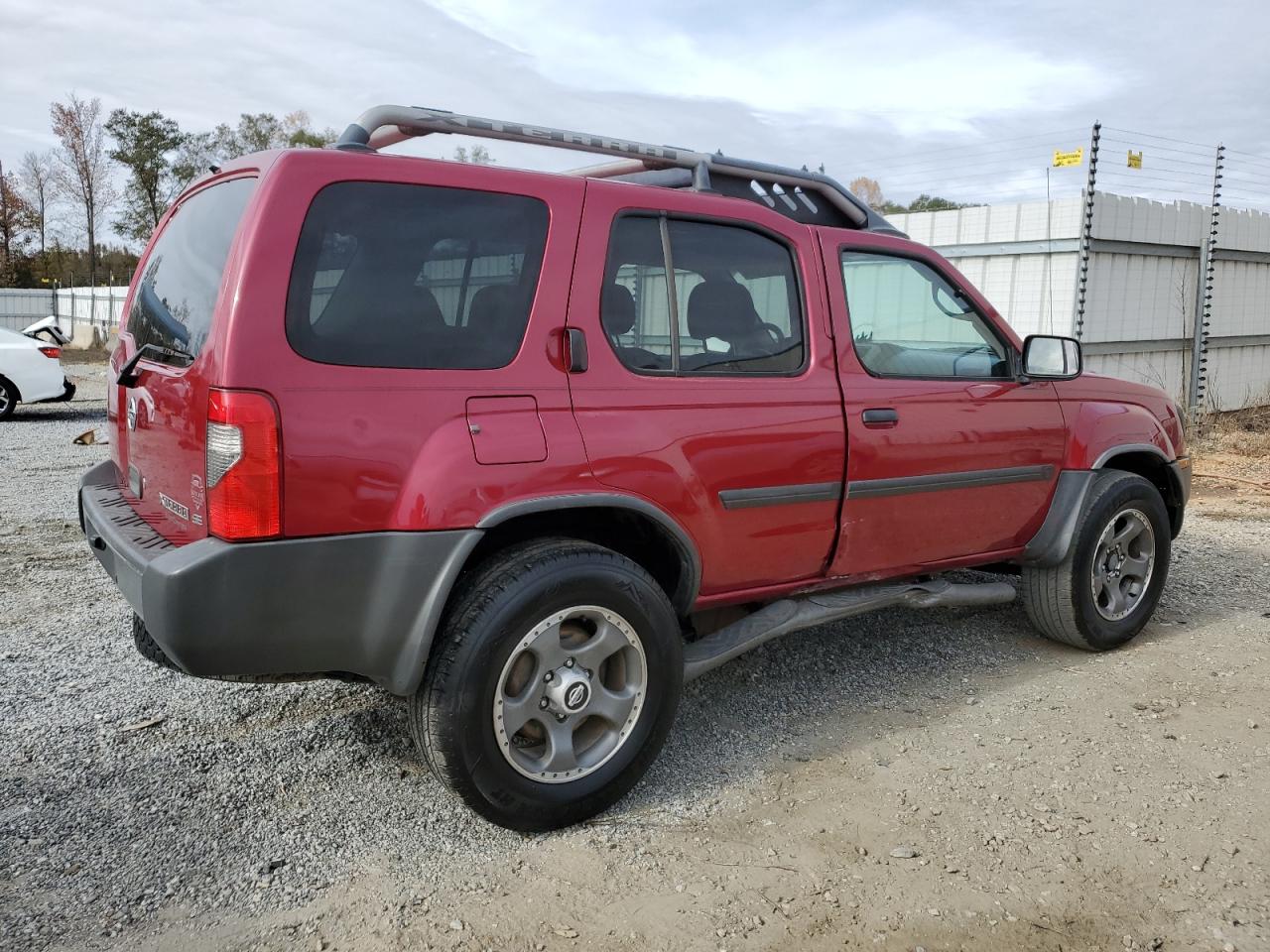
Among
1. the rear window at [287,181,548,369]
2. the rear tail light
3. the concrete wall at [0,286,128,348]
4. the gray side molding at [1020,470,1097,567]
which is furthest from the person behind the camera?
the concrete wall at [0,286,128,348]

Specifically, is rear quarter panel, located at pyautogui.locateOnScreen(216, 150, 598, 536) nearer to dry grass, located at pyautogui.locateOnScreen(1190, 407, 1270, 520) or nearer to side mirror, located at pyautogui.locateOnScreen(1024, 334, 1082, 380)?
side mirror, located at pyautogui.locateOnScreen(1024, 334, 1082, 380)

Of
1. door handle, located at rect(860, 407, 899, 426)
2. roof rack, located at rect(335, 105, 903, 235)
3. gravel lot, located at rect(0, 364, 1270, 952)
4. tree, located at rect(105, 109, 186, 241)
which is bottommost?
gravel lot, located at rect(0, 364, 1270, 952)

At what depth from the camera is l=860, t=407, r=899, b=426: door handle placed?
11.9 ft

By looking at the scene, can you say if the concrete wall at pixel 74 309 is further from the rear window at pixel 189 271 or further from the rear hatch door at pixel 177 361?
the rear hatch door at pixel 177 361

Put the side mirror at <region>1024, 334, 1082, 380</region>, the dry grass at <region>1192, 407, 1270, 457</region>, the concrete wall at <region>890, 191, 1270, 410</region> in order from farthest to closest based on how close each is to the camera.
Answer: the dry grass at <region>1192, 407, 1270, 457</region> → the concrete wall at <region>890, 191, 1270, 410</region> → the side mirror at <region>1024, 334, 1082, 380</region>

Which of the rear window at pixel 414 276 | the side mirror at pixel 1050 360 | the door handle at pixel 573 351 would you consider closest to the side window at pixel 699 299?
the door handle at pixel 573 351

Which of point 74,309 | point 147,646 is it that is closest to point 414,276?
point 147,646

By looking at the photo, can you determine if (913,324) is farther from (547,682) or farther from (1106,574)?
(547,682)

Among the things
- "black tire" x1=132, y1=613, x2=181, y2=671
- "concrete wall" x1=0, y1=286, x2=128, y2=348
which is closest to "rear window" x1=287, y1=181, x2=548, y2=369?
"black tire" x1=132, y1=613, x2=181, y2=671

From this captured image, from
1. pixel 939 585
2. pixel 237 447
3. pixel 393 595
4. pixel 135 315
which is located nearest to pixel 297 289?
pixel 237 447

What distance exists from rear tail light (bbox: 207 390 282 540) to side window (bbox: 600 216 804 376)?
1.06 m

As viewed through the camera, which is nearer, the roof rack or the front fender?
the roof rack

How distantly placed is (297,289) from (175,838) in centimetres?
160

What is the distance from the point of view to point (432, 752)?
2.81 meters
